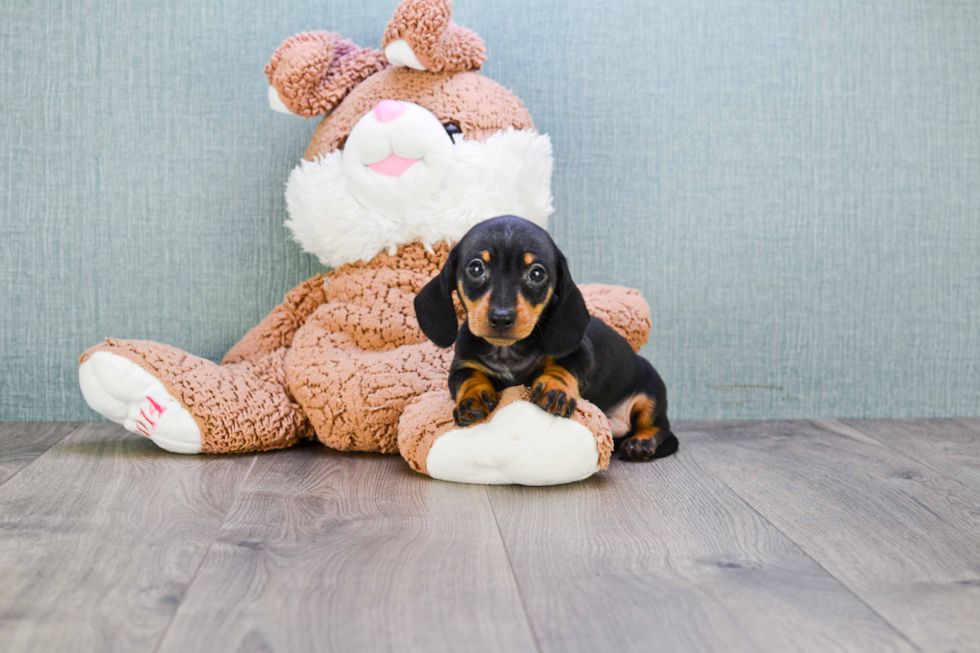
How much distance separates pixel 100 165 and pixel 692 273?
1.56m

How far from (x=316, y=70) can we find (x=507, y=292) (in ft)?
2.68

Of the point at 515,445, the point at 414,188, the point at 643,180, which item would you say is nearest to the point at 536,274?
the point at 515,445

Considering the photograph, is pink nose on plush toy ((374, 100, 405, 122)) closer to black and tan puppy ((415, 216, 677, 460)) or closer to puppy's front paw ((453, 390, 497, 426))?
black and tan puppy ((415, 216, 677, 460))

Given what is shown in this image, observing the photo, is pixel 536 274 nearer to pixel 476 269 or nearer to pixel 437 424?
pixel 476 269

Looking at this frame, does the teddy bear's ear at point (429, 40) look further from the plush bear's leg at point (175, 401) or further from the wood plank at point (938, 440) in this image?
the wood plank at point (938, 440)

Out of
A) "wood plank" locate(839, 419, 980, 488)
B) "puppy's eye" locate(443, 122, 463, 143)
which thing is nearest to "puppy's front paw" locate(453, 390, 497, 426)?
"puppy's eye" locate(443, 122, 463, 143)

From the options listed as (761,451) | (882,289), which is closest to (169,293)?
(761,451)

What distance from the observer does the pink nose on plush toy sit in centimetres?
168

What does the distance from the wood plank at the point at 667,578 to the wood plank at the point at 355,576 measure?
0.16ft

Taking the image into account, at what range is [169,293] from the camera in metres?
2.02

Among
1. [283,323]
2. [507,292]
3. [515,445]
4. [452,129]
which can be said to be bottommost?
[515,445]

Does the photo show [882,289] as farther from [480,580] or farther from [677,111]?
[480,580]

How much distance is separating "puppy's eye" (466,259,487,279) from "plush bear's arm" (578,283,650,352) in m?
0.51

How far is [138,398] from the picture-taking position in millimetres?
1587
